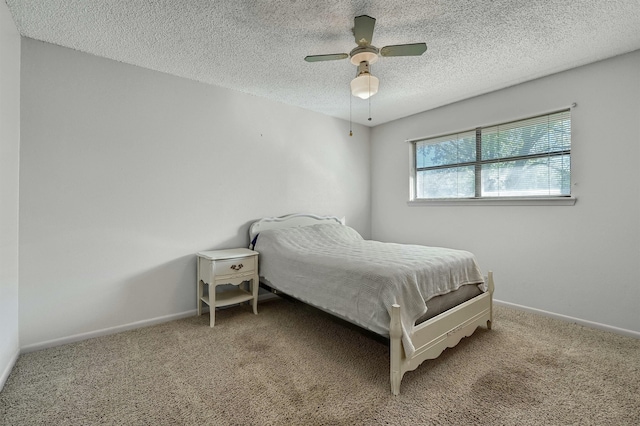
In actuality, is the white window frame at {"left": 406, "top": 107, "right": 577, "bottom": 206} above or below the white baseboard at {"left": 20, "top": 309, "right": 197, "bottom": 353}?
above

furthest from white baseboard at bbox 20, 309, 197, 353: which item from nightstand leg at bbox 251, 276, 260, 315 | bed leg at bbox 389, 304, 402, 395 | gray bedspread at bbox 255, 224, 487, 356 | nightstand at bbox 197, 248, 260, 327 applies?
bed leg at bbox 389, 304, 402, 395

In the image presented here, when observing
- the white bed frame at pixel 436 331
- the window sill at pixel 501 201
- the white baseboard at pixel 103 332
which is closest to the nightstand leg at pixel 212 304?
the white baseboard at pixel 103 332

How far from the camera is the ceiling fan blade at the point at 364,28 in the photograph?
6.06ft

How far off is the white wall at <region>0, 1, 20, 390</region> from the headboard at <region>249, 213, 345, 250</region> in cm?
189

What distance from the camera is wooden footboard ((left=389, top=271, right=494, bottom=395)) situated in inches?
66.6

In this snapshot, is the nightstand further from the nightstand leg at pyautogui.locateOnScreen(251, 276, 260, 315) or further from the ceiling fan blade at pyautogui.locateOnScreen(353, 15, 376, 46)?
the ceiling fan blade at pyautogui.locateOnScreen(353, 15, 376, 46)

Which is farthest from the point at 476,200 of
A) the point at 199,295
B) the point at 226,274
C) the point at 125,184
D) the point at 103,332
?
the point at 103,332

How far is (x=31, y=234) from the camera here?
2.21 m

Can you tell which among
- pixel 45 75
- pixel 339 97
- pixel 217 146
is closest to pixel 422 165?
pixel 339 97

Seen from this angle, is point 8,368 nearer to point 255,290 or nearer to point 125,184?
point 125,184

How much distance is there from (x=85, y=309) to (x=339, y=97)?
10.8ft

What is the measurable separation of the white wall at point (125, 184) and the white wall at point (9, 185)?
111 mm

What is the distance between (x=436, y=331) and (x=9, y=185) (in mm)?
3062

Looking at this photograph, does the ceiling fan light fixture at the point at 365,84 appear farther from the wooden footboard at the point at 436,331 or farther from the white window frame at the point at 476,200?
the white window frame at the point at 476,200
